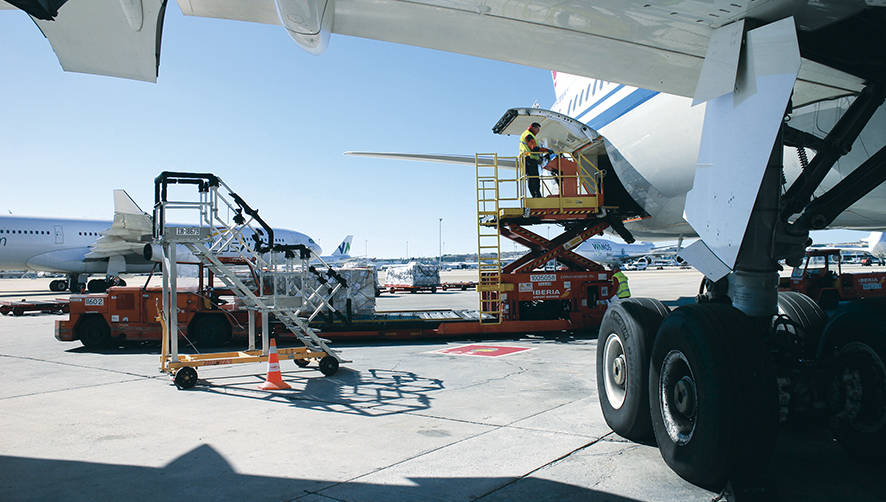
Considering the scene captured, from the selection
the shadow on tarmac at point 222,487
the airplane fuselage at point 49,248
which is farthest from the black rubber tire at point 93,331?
the airplane fuselage at point 49,248

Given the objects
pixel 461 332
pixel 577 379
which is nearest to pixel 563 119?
pixel 461 332

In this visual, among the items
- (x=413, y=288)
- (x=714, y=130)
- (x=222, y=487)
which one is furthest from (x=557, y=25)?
(x=413, y=288)

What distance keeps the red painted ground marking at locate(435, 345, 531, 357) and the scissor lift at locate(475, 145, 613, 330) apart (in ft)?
4.08

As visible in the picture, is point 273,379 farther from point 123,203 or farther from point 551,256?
point 123,203

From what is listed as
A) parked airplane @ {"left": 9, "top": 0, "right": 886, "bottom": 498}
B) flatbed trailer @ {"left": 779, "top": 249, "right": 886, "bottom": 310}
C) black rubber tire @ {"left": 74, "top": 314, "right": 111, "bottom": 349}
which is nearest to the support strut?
parked airplane @ {"left": 9, "top": 0, "right": 886, "bottom": 498}

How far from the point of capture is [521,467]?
→ 4.20m

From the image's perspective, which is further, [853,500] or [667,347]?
[667,347]

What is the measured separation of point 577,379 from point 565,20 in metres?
4.91

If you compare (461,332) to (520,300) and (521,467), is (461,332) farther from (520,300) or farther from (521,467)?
(521,467)

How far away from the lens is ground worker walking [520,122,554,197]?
39.2ft

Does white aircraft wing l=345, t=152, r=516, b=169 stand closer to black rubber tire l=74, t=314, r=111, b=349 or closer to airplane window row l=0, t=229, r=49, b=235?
black rubber tire l=74, t=314, r=111, b=349

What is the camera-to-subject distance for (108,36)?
11.7 ft

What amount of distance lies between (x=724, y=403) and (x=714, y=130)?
6.23 feet

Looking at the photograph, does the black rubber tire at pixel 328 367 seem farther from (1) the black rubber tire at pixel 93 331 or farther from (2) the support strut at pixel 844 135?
(2) the support strut at pixel 844 135
